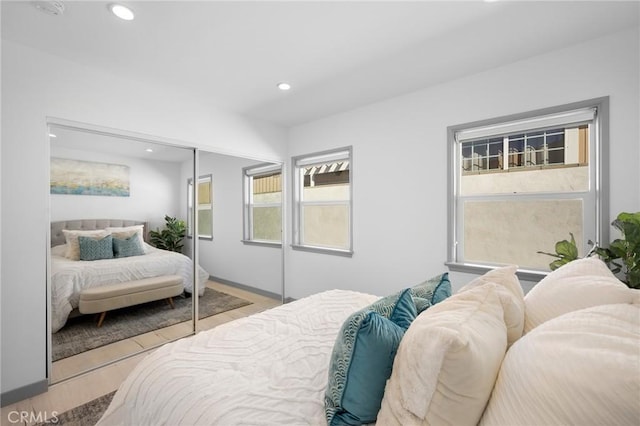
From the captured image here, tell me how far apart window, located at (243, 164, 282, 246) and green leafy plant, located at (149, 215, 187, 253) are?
3.31 ft

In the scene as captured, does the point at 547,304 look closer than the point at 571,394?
No

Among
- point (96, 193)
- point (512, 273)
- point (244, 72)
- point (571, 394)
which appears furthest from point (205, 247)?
point (571, 394)

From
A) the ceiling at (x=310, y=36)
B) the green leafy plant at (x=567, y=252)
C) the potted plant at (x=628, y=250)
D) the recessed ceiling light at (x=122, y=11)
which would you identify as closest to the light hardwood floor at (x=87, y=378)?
the ceiling at (x=310, y=36)

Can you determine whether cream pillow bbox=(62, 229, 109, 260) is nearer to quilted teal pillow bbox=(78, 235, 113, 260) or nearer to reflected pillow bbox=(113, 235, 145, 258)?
quilted teal pillow bbox=(78, 235, 113, 260)

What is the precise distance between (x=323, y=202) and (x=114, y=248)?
2402mm

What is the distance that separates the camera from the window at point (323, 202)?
3.76 metres

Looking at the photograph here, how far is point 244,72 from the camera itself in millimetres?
2643

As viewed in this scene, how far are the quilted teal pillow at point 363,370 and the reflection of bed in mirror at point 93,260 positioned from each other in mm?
2456

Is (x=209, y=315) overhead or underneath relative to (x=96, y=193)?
underneath

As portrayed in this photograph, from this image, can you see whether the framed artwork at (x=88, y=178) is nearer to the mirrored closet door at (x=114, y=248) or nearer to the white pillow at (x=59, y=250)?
the mirrored closet door at (x=114, y=248)

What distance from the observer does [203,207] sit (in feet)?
10.7

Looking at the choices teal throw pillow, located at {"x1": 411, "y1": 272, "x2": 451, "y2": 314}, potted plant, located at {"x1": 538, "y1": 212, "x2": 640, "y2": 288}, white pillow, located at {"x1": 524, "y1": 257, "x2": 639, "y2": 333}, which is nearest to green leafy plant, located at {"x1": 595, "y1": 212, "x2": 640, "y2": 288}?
potted plant, located at {"x1": 538, "y1": 212, "x2": 640, "y2": 288}

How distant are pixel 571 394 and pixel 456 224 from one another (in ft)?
7.83

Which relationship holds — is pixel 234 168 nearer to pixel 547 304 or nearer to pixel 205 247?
pixel 205 247
